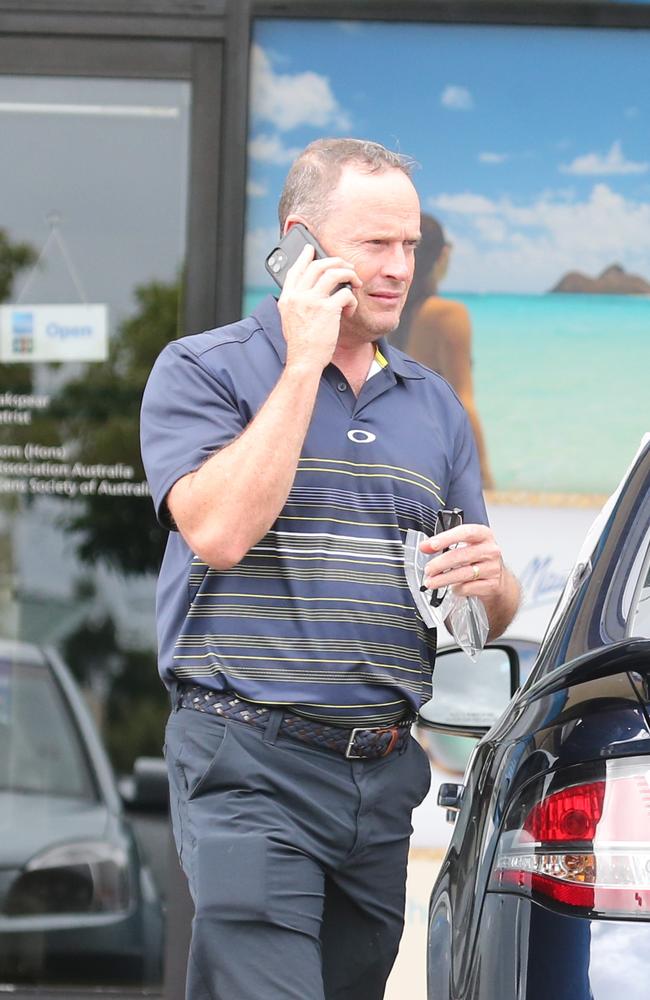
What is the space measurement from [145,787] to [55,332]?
1.54m

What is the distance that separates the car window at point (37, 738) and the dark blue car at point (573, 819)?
9.42ft

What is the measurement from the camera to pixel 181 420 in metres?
2.74

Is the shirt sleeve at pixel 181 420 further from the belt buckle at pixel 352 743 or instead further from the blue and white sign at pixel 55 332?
the blue and white sign at pixel 55 332

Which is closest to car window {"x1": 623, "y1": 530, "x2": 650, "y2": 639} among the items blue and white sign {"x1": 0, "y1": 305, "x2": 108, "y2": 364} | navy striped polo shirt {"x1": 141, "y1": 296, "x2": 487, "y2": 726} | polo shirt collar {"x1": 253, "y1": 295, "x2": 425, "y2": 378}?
navy striped polo shirt {"x1": 141, "y1": 296, "x2": 487, "y2": 726}

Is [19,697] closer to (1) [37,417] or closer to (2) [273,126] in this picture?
(1) [37,417]

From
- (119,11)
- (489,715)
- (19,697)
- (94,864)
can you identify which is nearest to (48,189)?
(119,11)

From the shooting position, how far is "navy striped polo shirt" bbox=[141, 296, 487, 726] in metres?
2.71

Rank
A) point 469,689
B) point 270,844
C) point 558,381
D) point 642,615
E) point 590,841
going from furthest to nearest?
point 558,381
point 469,689
point 270,844
point 642,615
point 590,841

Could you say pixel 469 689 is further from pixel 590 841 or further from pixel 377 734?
pixel 590 841

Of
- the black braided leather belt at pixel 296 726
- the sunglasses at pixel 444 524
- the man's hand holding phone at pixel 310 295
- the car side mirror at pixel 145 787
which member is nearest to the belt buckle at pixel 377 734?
the black braided leather belt at pixel 296 726

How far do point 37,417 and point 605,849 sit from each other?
356 cm

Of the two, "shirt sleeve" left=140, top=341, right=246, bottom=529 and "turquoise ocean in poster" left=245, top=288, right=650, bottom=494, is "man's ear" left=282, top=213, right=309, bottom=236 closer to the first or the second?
"shirt sleeve" left=140, top=341, right=246, bottom=529

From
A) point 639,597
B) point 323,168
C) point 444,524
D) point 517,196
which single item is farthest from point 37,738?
point 639,597

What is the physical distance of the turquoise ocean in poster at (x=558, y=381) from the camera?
495 centimetres
